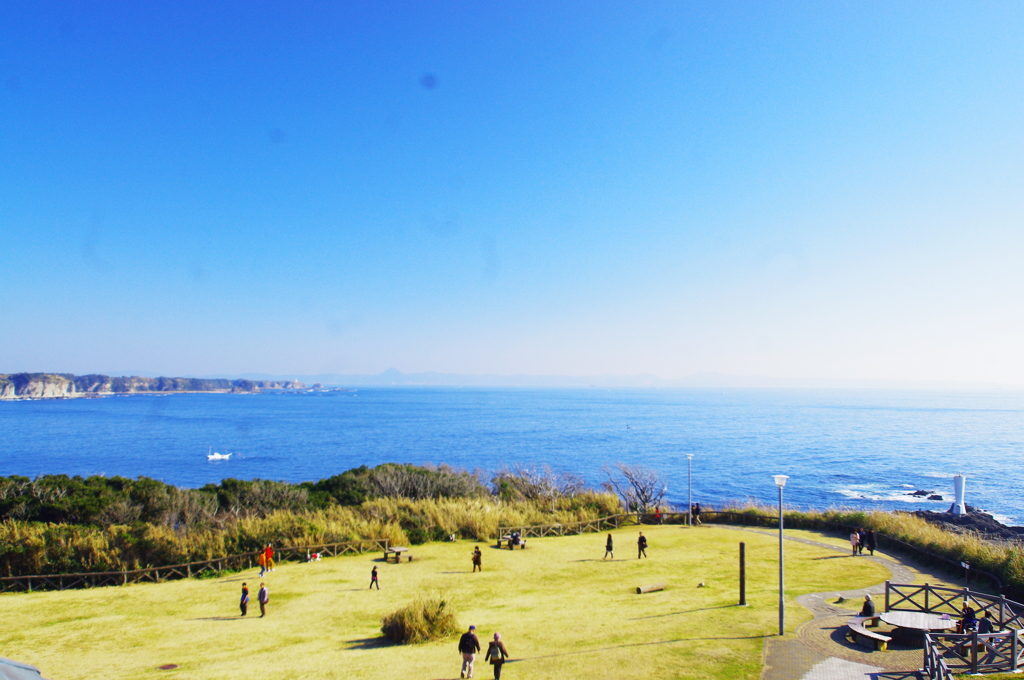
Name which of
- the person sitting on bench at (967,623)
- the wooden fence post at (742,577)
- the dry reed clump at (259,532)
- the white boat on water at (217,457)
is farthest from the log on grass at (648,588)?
the white boat on water at (217,457)

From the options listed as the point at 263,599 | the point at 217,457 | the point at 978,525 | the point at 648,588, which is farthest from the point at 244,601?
the point at 217,457

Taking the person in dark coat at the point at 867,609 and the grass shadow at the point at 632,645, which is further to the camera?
the person in dark coat at the point at 867,609

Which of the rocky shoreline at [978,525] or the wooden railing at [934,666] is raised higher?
the wooden railing at [934,666]

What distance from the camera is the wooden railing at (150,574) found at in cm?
2125

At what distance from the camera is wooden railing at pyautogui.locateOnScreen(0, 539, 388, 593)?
21.2 meters

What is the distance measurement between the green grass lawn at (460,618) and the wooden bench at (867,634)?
1.72 metres

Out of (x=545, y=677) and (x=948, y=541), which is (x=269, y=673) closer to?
(x=545, y=677)

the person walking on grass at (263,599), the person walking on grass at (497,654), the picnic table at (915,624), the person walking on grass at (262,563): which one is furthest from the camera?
the person walking on grass at (262,563)

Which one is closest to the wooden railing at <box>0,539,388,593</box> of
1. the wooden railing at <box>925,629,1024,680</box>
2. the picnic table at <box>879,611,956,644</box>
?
the picnic table at <box>879,611,956,644</box>

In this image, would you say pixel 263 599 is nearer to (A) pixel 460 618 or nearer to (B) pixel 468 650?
(A) pixel 460 618

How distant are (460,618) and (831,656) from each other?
10.5 meters

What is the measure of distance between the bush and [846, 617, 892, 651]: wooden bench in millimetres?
11088

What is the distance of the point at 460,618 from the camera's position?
18172 millimetres

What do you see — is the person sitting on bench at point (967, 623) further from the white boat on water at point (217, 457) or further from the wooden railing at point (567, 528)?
the white boat on water at point (217, 457)
